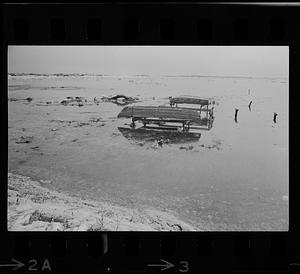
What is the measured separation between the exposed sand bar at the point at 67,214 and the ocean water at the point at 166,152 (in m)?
0.04

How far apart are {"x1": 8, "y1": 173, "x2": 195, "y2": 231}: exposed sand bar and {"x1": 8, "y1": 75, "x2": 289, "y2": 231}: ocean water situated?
0.13ft

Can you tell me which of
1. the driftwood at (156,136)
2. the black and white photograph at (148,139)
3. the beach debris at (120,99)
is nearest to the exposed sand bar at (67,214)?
the black and white photograph at (148,139)

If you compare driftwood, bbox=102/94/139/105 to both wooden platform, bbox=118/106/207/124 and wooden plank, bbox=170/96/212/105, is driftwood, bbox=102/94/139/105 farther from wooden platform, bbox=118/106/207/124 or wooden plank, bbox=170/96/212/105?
wooden plank, bbox=170/96/212/105

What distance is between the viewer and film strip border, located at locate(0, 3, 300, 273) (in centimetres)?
200
